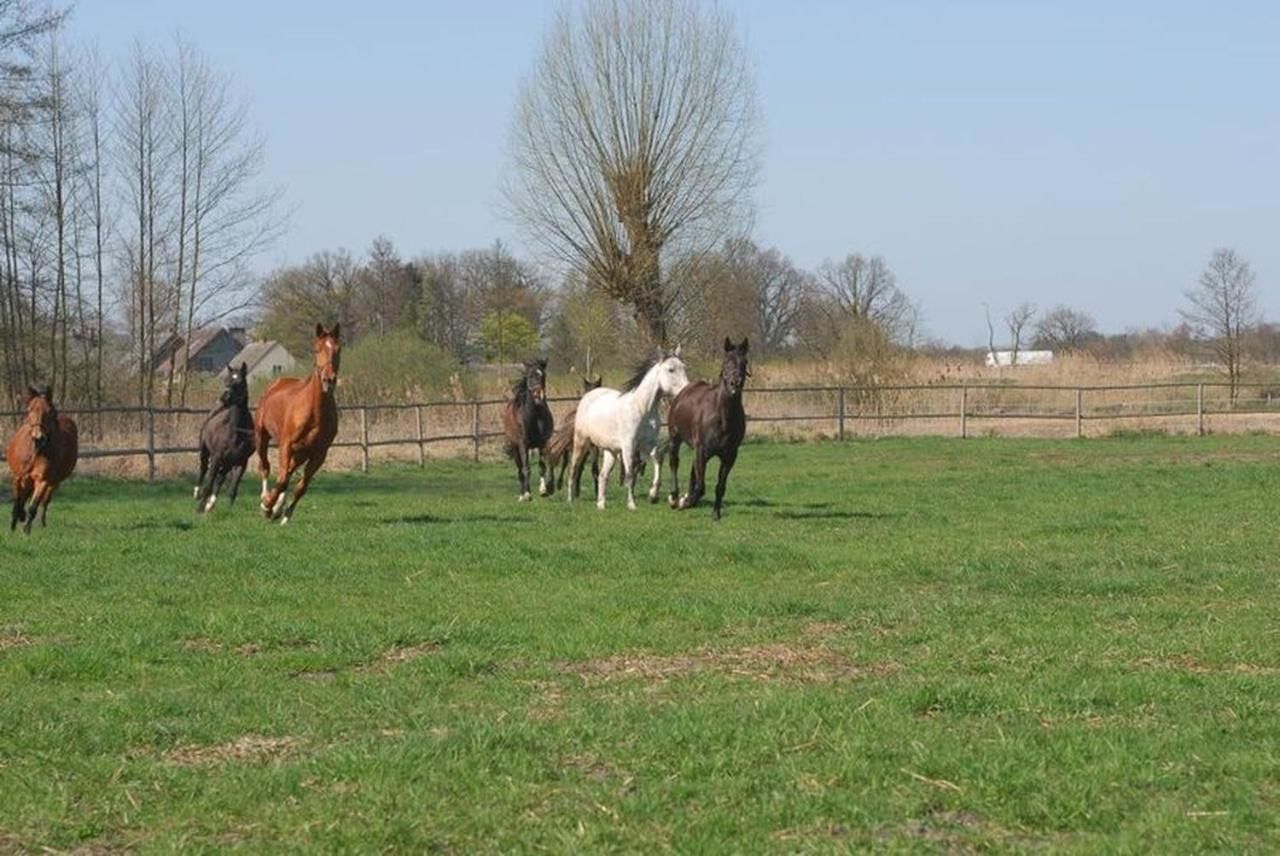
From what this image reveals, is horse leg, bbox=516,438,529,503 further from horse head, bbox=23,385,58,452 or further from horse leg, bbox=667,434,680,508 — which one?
horse head, bbox=23,385,58,452

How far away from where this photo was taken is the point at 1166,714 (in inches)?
298

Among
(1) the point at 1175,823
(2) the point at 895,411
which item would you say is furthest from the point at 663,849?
(2) the point at 895,411

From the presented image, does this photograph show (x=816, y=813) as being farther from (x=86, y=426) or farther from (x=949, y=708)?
(x=86, y=426)

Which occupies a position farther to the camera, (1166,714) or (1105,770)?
(1166,714)

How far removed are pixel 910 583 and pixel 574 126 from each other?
113 ft

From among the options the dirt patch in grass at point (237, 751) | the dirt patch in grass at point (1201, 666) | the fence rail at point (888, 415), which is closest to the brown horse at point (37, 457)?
the dirt patch in grass at point (237, 751)

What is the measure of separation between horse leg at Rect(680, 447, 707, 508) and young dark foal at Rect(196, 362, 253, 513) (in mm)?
5294

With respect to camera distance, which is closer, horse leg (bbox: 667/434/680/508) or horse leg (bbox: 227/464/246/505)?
horse leg (bbox: 667/434/680/508)

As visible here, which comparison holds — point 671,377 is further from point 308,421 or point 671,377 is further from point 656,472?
point 308,421

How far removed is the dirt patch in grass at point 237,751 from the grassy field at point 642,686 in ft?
0.08

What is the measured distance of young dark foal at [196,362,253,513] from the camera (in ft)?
66.2

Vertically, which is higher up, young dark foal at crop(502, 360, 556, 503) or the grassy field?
young dark foal at crop(502, 360, 556, 503)

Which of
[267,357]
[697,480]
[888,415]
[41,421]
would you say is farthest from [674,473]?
[267,357]

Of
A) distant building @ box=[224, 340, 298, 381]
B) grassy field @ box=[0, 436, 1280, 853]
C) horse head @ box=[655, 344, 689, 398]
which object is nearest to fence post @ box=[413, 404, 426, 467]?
horse head @ box=[655, 344, 689, 398]
